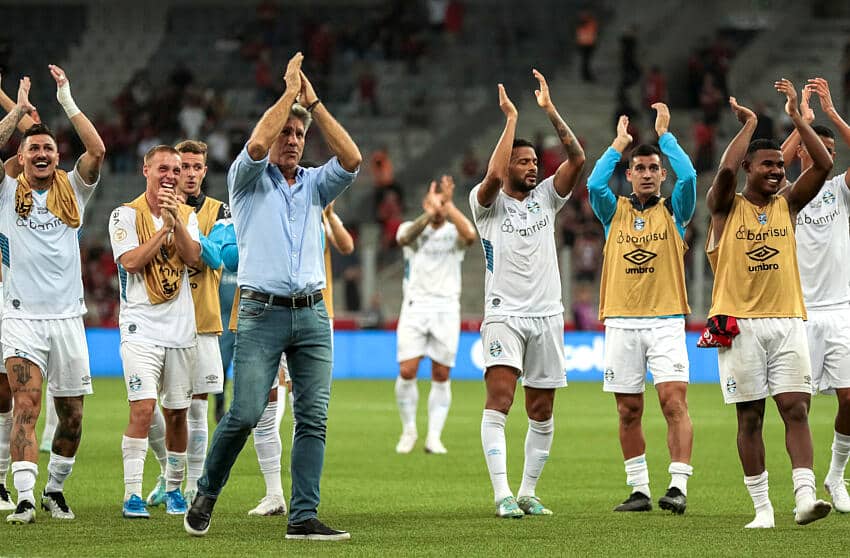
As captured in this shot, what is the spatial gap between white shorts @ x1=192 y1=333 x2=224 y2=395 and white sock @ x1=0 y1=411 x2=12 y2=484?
151 centimetres

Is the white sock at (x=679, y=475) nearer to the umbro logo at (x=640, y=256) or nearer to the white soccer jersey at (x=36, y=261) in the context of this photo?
the umbro logo at (x=640, y=256)

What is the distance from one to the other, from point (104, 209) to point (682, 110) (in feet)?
43.8

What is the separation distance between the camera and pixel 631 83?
111ft

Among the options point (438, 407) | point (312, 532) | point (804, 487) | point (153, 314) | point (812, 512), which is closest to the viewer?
point (312, 532)

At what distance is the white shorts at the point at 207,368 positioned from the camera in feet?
35.0

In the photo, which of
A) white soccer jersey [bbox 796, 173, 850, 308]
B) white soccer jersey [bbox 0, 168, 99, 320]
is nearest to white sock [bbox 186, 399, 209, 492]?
white soccer jersey [bbox 0, 168, 99, 320]

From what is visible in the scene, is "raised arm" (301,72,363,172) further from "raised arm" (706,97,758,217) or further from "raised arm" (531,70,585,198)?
"raised arm" (706,97,758,217)

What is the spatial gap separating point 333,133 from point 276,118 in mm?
389

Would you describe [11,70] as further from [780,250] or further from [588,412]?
[780,250]

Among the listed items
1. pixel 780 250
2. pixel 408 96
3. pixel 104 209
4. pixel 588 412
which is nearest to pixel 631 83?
pixel 408 96

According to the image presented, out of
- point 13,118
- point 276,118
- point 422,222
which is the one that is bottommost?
point 422,222

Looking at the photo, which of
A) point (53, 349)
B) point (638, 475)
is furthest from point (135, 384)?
point (638, 475)

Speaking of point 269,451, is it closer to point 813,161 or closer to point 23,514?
point 23,514

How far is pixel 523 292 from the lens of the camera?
11.1m
